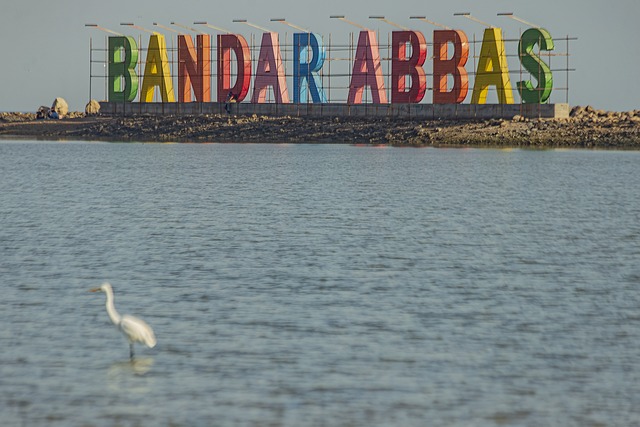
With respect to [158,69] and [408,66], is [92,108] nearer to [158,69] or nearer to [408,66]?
[158,69]

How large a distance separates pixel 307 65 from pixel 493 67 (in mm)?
19270

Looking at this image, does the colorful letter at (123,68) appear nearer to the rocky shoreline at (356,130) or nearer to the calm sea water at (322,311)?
the rocky shoreline at (356,130)

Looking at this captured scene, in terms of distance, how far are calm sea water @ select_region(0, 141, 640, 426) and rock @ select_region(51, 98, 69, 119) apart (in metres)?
101

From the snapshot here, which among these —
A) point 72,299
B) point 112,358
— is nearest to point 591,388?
point 112,358

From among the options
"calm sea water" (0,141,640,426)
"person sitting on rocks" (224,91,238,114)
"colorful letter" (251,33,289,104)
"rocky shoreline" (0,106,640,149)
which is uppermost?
"colorful letter" (251,33,289,104)

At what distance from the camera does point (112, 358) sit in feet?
68.2

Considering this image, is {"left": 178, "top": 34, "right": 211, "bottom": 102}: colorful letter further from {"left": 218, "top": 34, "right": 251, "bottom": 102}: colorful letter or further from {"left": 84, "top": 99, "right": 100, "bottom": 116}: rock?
{"left": 84, "top": 99, "right": 100, "bottom": 116}: rock

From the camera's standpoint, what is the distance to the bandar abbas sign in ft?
377

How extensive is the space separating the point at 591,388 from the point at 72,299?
1201 centimetres

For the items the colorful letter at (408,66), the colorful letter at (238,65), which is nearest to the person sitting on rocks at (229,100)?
the colorful letter at (238,65)

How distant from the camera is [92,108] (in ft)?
497

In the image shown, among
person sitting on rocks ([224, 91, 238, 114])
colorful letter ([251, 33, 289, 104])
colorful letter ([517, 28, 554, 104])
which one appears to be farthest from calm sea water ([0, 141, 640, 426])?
person sitting on rocks ([224, 91, 238, 114])

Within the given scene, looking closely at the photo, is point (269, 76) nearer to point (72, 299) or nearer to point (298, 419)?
point (72, 299)

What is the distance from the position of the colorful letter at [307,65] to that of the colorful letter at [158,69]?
16.1 m
